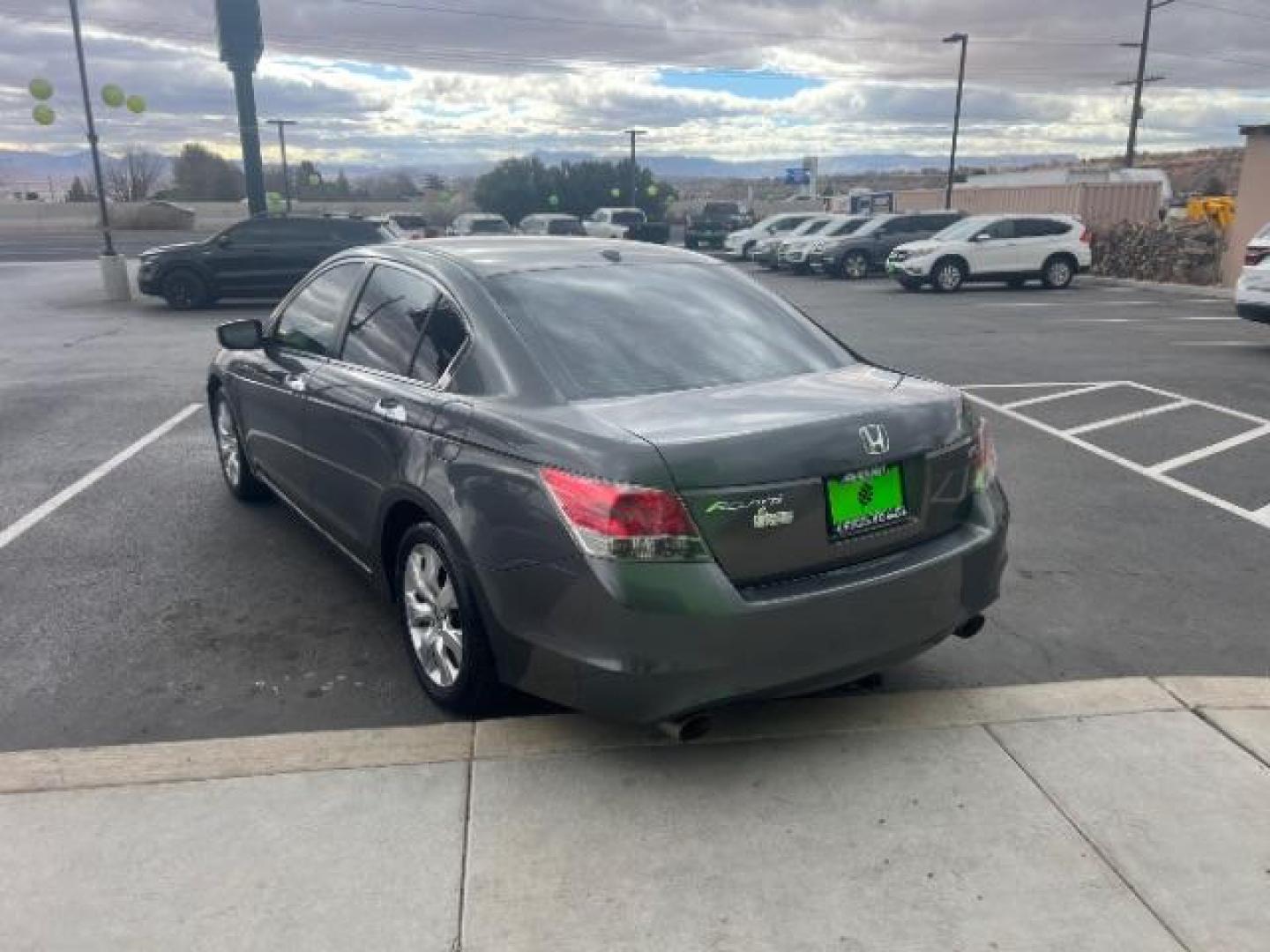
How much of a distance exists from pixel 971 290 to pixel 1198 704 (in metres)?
20.7

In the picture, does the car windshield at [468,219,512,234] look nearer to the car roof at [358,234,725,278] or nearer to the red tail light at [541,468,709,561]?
the car roof at [358,234,725,278]

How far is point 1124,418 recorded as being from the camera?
8828 millimetres

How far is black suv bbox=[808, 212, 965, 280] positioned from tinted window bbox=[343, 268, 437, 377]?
940 inches

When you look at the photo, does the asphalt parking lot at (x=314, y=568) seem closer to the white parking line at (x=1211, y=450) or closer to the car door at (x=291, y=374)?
the white parking line at (x=1211, y=450)

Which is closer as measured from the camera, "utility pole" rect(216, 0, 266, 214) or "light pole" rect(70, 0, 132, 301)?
"light pole" rect(70, 0, 132, 301)

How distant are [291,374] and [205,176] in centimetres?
8691

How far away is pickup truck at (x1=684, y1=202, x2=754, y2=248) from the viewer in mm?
40219

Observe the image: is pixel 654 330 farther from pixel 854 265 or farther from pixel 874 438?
pixel 854 265

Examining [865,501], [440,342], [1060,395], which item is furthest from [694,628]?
[1060,395]

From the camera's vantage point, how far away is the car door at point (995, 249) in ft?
72.4

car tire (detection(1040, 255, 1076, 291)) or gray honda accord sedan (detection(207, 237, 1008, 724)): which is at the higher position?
gray honda accord sedan (detection(207, 237, 1008, 724))

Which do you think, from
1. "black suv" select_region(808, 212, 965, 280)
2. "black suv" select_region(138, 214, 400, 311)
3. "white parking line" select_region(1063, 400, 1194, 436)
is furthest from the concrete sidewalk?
"black suv" select_region(808, 212, 965, 280)

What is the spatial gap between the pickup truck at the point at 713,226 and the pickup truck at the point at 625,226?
3.81ft

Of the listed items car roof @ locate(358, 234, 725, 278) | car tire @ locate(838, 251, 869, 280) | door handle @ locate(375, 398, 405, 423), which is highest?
car roof @ locate(358, 234, 725, 278)
